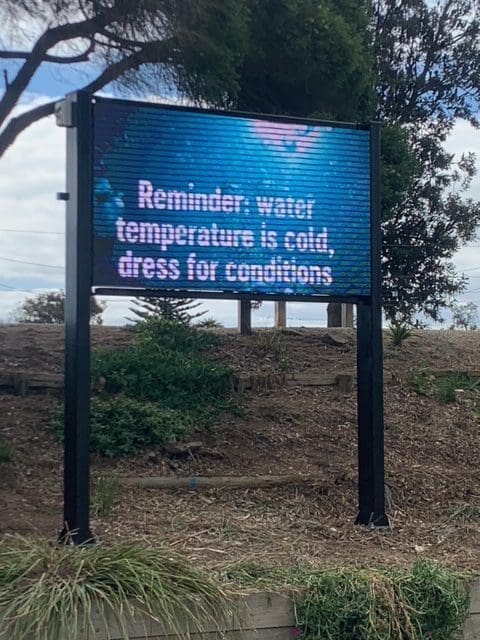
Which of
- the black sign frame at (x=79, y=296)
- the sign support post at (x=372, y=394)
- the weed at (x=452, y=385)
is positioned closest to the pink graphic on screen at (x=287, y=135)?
the black sign frame at (x=79, y=296)

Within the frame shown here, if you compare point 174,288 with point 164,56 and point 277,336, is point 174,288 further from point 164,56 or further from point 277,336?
point 277,336

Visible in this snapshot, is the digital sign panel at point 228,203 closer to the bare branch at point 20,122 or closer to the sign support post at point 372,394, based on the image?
the sign support post at point 372,394

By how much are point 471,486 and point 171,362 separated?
11.2ft

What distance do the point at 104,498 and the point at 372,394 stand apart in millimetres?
2267

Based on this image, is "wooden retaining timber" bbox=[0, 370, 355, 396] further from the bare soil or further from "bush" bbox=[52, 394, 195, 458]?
"bush" bbox=[52, 394, 195, 458]

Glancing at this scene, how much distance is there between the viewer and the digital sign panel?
6582 millimetres

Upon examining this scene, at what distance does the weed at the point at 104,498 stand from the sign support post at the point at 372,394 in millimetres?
1943

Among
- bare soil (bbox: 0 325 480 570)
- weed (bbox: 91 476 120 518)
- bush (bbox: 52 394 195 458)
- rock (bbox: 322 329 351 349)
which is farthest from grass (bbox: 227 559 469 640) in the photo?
rock (bbox: 322 329 351 349)

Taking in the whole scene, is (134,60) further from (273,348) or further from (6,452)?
(6,452)

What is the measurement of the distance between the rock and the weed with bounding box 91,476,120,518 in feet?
17.2

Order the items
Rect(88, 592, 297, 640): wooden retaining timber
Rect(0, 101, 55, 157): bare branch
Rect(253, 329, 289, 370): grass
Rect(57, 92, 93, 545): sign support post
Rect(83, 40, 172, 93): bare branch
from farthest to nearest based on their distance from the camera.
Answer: Rect(253, 329, 289, 370): grass
Rect(0, 101, 55, 157): bare branch
Rect(83, 40, 172, 93): bare branch
Rect(57, 92, 93, 545): sign support post
Rect(88, 592, 297, 640): wooden retaining timber

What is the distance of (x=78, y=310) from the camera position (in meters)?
6.32

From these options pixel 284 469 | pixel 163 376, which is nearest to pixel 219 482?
pixel 284 469

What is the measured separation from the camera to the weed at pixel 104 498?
6.97 metres
